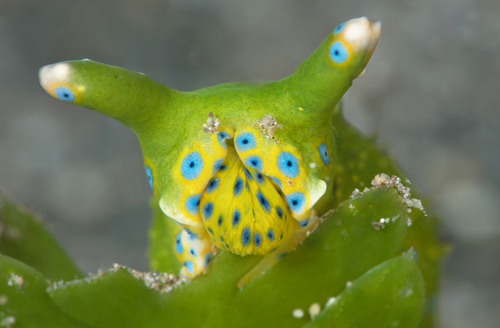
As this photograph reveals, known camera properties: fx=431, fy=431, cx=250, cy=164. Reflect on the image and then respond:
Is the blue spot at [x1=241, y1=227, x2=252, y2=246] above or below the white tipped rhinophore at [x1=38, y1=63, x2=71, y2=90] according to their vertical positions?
below

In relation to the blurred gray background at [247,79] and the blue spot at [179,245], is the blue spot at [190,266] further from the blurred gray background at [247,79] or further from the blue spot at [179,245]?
the blurred gray background at [247,79]

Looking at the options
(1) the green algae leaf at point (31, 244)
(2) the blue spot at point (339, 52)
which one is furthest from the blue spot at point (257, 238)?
(1) the green algae leaf at point (31, 244)

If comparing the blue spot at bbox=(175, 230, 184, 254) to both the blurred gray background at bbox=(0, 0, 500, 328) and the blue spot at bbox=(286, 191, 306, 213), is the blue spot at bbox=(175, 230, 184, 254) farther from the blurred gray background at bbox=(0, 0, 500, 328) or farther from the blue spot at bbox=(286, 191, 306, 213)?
the blurred gray background at bbox=(0, 0, 500, 328)

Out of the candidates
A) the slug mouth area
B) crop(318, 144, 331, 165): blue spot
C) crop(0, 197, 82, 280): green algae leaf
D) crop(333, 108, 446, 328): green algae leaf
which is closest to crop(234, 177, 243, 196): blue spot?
the slug mouth area

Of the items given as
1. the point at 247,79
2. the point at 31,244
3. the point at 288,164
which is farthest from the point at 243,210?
the point at 247,79

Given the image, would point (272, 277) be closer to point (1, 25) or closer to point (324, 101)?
point (324, 101)

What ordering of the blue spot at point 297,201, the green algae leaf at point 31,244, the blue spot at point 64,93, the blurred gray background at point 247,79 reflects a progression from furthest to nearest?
the blurred gray background at point 247,79 → the green algae leaf at point 31,244 → the blue spot at point 297,201 → the blue spot at point 64,93
